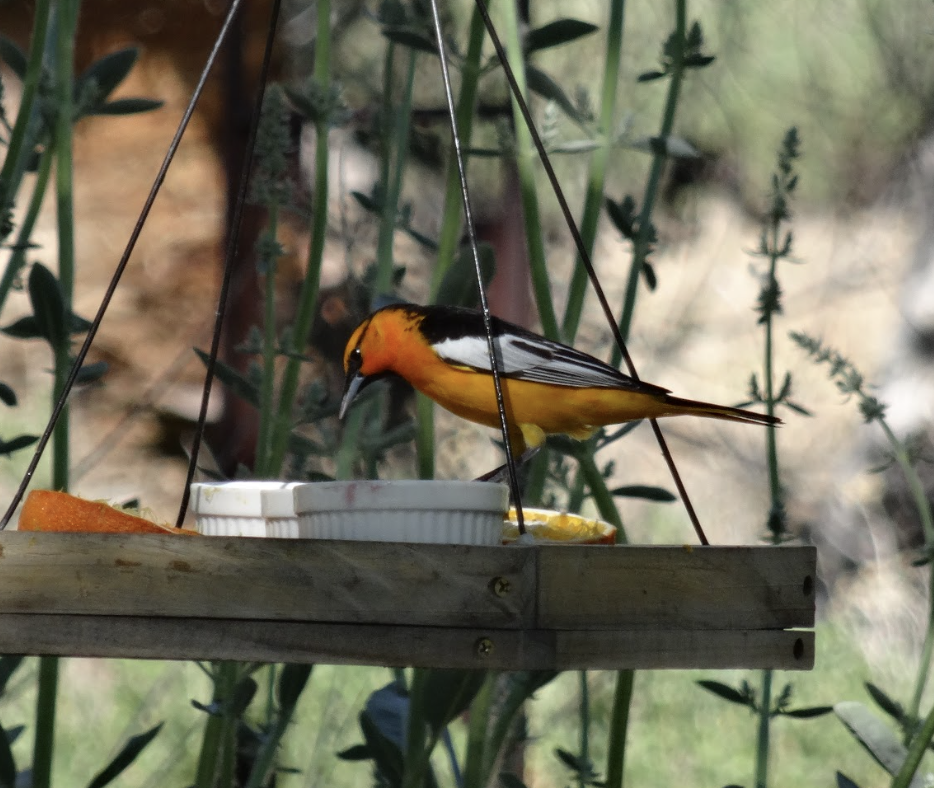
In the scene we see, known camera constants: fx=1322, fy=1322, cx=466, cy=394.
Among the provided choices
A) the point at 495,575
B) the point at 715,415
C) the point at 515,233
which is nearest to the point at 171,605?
the point at 495,575

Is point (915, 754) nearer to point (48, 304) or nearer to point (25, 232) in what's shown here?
point (48, 304)

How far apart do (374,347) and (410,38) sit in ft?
1.79

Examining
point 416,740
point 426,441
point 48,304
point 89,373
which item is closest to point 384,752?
point 416,740

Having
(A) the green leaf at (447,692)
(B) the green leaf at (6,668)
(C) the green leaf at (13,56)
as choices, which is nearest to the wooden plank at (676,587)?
(A) the green leaf at (447,692)

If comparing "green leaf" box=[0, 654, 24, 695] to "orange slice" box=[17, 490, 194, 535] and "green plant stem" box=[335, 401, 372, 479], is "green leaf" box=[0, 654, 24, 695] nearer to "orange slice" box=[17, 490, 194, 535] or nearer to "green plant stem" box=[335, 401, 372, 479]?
"green plant stem" box=[335, 401, 372, 479]

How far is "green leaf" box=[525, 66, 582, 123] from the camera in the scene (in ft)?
8.04

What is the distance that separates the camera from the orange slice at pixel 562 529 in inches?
65.6

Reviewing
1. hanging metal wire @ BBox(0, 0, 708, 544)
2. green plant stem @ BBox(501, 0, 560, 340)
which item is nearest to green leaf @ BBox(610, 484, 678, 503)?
green plant stem @ BBox(501, 0, 560, 340)

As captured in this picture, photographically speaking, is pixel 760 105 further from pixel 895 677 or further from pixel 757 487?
pixel 895 677

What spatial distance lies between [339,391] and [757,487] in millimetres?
2171

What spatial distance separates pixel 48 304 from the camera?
7.32 feet

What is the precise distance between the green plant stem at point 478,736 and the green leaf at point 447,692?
4.7 inches

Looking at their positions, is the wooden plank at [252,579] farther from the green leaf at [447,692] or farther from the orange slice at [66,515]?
the green leaf at [447,692]

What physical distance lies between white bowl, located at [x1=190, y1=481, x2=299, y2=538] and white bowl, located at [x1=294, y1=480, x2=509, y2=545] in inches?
14.5
